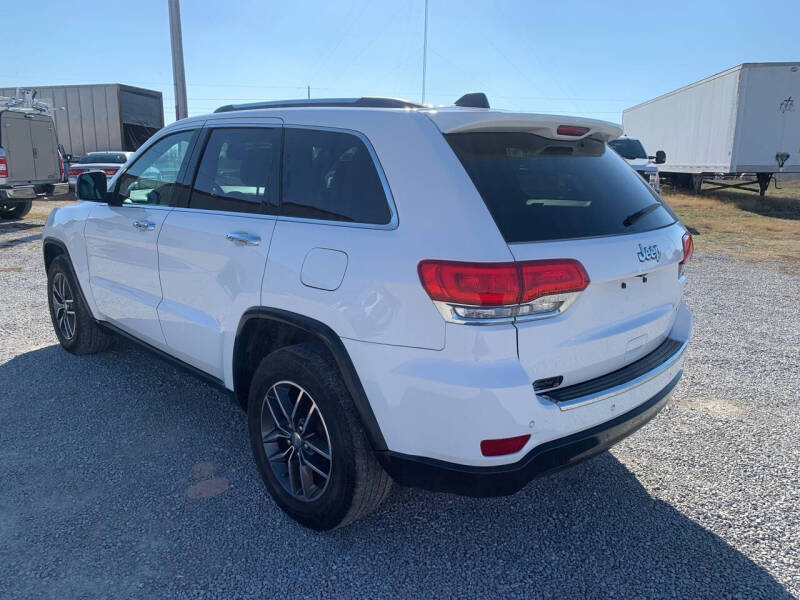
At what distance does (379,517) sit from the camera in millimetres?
2879

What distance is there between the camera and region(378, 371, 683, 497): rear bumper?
7.30ft

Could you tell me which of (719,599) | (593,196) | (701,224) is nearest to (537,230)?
(593,196)

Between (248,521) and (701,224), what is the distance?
46.2 ft

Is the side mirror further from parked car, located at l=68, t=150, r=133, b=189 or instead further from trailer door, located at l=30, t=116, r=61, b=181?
parked car, located at l=68, t=150, r=133, b=189

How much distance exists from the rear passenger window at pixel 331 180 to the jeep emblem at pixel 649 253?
1055 millimetres

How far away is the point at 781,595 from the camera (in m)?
2.36

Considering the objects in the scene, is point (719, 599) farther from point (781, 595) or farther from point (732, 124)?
point (732, 124)

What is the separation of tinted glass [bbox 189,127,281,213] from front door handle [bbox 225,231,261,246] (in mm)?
140

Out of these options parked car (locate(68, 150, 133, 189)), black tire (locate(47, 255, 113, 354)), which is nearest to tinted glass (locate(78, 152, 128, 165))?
parked car (locate(68, 150, 133, 189))

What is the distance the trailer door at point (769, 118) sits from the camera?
→ 1614 cm

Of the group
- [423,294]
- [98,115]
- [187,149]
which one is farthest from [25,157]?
[423,294]

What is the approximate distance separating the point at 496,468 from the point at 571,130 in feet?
4.84

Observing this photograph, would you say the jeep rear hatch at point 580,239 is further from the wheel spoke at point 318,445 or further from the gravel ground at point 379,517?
the wheel spoke at point 318,445

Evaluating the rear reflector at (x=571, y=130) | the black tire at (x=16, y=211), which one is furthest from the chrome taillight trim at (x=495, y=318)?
the black tire at (x=16, y=211)
